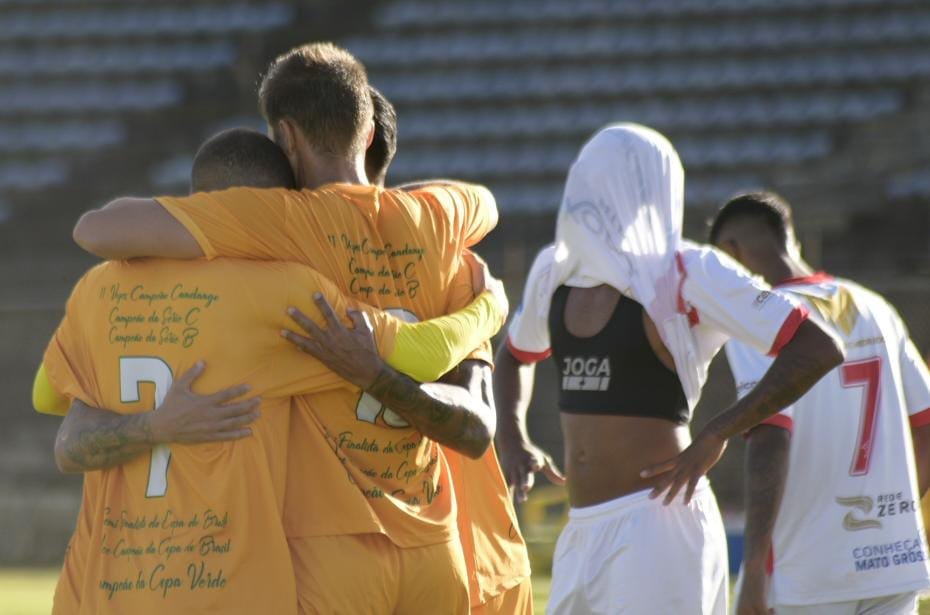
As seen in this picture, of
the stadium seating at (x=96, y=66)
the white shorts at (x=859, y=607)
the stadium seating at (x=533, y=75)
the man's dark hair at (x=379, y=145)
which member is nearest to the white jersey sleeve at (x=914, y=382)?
the white shorts at (x=859, y=607)

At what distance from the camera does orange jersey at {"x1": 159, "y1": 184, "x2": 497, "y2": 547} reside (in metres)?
2.83

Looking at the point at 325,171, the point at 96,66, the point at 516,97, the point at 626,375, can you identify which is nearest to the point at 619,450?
the point at 626,375

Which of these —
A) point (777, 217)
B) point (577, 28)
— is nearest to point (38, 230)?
point (577, 28)

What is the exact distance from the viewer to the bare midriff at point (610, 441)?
11.9 feet

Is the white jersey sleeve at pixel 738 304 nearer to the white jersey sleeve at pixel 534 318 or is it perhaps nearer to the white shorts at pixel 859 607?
the white jersey sleeve at pixel 534 318

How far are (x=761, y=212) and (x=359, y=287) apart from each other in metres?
1.84

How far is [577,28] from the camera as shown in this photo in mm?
16703

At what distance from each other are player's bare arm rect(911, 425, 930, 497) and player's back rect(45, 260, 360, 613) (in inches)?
88.4

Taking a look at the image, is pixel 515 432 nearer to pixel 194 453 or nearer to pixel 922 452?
pixel 922 452

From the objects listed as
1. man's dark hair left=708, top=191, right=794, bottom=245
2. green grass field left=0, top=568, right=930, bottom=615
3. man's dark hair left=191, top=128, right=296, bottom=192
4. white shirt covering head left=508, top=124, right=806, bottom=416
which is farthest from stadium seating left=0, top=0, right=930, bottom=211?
man's dark hair left=191, top=128, right=296, bottom=192

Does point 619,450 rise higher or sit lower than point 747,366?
lower

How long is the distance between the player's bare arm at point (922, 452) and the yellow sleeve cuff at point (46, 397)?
2569mm

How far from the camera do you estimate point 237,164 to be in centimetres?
295

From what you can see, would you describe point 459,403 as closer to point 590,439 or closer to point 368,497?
point 368,497
